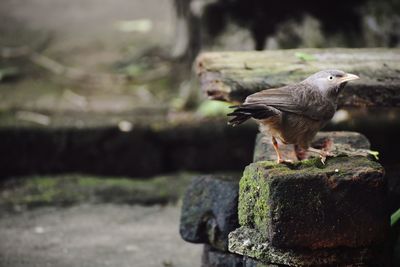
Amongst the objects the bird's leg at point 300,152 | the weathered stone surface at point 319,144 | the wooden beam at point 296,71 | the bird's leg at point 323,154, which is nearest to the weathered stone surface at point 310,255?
the bird's leg at point 323,154

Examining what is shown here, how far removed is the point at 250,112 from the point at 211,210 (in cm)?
90

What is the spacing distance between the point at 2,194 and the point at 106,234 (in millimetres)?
1309

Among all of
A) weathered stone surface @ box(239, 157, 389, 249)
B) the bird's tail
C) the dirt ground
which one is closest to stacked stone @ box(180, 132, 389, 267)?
weathered stone surface @ box(239, 157, 389, 249)

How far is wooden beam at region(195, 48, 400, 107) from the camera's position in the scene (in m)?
4.30

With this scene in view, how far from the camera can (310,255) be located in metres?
3.34

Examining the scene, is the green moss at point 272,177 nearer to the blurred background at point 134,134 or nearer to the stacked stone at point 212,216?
the stacked stone at point 212,216

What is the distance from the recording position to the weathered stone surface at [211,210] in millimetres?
4078

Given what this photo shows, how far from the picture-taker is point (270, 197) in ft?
10.8

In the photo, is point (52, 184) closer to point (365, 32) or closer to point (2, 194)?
point (2, 194)

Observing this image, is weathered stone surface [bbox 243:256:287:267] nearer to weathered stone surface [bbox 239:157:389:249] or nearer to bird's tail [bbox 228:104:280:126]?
weathered stone surface [bbox 239:157:389:249]

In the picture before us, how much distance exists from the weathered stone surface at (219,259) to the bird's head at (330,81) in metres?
1.01

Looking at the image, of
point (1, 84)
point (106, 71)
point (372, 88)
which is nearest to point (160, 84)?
point (106, 71)

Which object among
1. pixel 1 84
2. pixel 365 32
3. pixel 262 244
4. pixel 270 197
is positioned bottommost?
pixel 262 244

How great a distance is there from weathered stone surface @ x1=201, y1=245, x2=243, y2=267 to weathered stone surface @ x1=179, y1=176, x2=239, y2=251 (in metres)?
0.05
